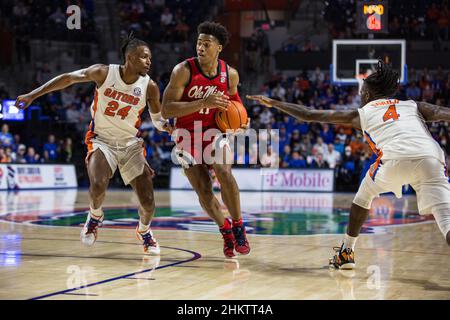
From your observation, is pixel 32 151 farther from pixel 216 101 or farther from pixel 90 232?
pixel 216 101

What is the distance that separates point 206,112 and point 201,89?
0.72 ft

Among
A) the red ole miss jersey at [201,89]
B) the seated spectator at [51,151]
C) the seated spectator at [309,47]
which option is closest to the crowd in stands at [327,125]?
the seated spectator at [309,47]

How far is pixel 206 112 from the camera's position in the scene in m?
6.75

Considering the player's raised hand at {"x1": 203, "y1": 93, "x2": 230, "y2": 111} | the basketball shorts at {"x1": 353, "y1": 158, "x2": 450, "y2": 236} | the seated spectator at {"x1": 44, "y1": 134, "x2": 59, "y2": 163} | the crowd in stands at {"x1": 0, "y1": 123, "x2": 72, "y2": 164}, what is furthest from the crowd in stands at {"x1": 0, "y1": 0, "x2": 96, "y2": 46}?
the basketball shorts at {"x1": 353, "y1": 158, "x2": 450, "y2": 236}

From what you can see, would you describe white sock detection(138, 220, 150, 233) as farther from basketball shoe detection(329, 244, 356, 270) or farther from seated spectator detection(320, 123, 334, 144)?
seated spectator detection(320, 123, 334, 144)

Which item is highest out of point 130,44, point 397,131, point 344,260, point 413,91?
point 130,44

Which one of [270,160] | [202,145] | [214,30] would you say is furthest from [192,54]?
[202,145]

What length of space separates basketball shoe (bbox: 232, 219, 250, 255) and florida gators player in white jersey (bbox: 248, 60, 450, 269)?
102cm

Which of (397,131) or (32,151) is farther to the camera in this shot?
(32,151)

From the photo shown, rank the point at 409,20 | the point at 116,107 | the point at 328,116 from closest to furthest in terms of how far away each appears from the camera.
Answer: the point at 328,116, the point at 116,107, the point at 409,20

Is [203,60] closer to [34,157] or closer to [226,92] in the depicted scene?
[226,92]

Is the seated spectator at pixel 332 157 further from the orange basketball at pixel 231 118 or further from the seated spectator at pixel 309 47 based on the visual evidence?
the orange basketball at pixel 231 118

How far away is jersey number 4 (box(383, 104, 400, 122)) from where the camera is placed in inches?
222

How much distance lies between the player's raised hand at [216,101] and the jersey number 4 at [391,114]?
55.5 inches
